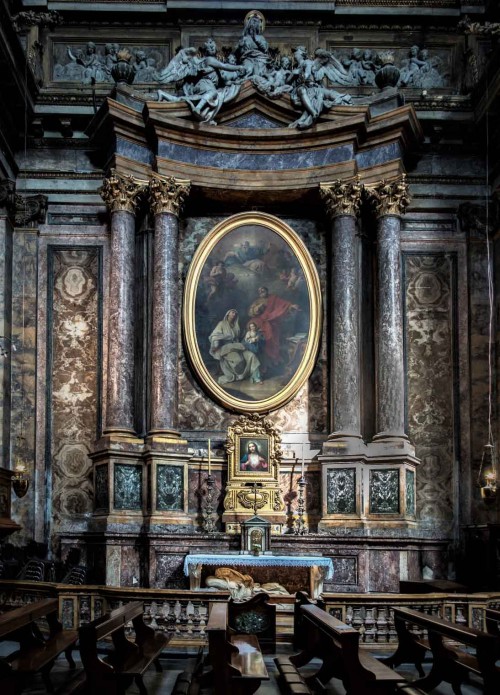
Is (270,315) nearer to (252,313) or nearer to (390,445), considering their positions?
(252,313)

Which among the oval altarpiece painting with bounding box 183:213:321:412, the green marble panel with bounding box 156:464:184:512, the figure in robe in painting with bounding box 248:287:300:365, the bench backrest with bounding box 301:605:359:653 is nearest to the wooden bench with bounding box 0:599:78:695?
the bench backrest with bounding box 301:605:359:653

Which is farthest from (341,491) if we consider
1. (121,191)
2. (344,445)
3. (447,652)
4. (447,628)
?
(447,628)

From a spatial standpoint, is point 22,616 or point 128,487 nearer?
point 22,616

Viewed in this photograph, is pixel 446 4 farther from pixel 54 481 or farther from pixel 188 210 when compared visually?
pixel 54 481

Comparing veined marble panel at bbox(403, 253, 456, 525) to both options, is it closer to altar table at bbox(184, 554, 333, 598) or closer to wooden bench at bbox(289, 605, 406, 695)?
altar table at bbox(184, 554, 333, 598)

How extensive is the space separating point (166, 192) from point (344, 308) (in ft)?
11.5

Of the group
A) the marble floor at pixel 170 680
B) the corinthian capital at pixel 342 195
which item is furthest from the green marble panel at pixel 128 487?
the corinthian capital at pixel 342 195

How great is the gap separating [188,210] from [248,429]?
13.3 ft

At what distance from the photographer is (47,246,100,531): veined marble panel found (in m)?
18.2

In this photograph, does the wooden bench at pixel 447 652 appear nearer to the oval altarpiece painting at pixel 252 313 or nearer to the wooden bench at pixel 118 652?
the wooden bench at pixel 118 652

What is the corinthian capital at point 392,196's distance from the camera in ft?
59.7

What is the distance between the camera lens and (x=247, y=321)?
Answer: 18.8 metres

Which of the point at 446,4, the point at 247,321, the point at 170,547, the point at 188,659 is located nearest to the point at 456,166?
the point at 446,4

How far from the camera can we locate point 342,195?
18172 mm
